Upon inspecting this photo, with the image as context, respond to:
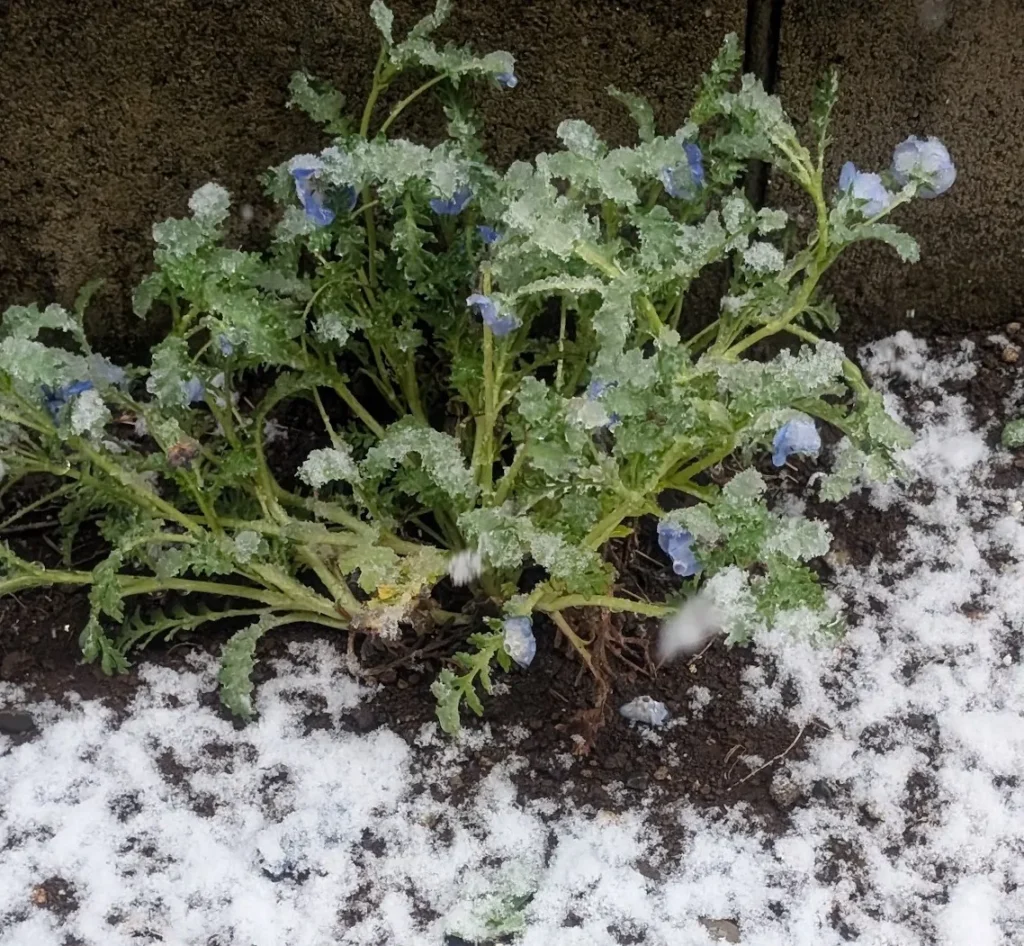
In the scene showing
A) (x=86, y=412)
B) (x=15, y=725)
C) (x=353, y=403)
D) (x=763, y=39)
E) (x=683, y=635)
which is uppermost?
(x=763, y=39)

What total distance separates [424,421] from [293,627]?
349mm

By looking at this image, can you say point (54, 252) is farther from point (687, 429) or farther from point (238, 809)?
point (687, 429)

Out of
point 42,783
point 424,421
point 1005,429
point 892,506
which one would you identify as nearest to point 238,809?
point 42,783

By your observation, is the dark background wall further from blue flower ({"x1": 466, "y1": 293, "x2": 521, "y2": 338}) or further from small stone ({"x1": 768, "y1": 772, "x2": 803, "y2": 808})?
small stone ({"x1": 768, "y1": 772, "x2": 803, "y2": 808})

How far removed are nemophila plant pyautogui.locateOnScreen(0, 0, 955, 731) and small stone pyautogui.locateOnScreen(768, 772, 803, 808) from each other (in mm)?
268

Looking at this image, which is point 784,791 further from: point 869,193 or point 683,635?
point 869,193

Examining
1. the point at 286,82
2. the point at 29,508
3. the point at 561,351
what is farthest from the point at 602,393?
the point at 29,508

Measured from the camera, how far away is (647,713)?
1560 mm

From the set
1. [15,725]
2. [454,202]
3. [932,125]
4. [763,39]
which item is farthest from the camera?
[932,125]

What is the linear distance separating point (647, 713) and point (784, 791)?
0.20m

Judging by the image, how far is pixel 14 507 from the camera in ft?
5.81

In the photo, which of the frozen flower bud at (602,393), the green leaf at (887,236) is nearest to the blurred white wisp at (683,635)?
the frozen flower bud at (602,393)

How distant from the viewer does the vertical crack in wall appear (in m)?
1.63

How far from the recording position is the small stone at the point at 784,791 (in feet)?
4.88
